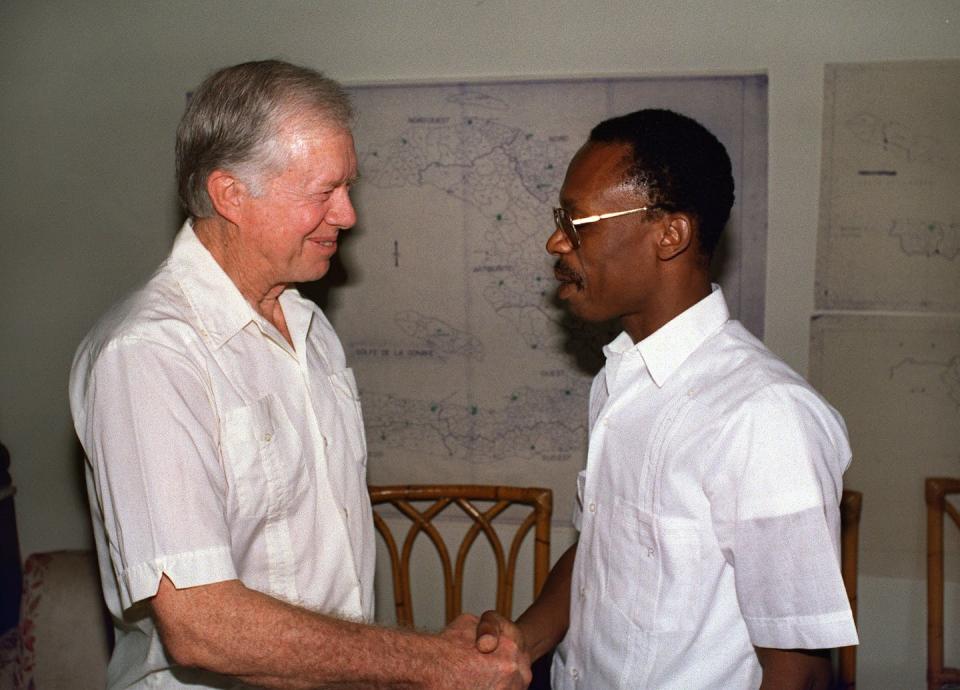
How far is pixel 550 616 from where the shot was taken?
1903mm

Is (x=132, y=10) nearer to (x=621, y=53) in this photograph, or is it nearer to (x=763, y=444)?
(x=621, y=53)

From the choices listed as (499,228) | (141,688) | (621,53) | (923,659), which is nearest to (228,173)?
(141,688)

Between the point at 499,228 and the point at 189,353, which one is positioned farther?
the point at 499,228

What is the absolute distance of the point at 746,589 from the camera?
1.42m

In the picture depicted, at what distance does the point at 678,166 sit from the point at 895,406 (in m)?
1.56

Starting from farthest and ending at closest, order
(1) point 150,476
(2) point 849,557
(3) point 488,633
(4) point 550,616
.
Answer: (2) point 849,557, (4) point 550,616, (3) point 488,633, (1) point 150,476

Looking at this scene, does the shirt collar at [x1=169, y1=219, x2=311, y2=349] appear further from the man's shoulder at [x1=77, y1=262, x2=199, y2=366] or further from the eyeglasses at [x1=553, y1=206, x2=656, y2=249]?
the eyeglasses at [x1=553, y1=206, x2=656, y2=249]

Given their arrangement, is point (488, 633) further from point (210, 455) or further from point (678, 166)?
point (678, 166)

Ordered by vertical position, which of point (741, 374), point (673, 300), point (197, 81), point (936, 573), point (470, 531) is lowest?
point (936, 573)

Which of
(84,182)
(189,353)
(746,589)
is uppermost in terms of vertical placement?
(84,182)

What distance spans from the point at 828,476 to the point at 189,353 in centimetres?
111

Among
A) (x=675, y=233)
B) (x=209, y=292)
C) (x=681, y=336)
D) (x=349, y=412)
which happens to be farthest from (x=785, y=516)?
(x=209, y=292)

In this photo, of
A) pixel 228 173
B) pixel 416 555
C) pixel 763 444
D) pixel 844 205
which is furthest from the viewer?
pixel 416 555

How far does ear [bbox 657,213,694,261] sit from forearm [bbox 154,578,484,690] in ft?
2.93
